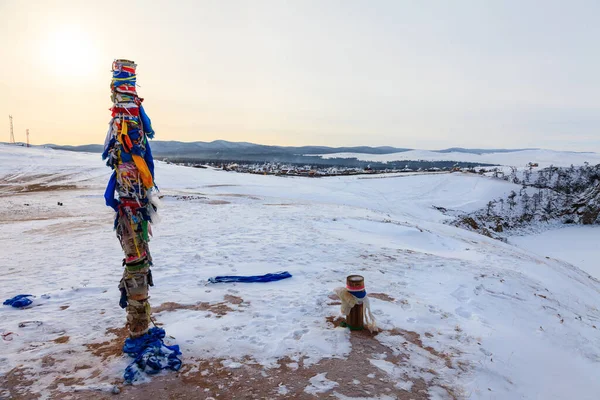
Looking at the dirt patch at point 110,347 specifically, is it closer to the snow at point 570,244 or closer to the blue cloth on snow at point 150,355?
the blue cloth on snow at point 150,355

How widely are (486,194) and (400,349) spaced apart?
152 ft

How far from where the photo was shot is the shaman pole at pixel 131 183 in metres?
4.93

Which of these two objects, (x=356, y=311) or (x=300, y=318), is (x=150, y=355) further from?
(x=356, y=311)

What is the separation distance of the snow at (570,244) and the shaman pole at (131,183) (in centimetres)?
2865

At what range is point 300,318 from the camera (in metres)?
6.79

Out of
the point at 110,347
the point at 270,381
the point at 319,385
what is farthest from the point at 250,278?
the point at 319,385

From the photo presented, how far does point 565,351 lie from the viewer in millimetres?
6938

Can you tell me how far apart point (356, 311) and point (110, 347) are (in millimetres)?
3928

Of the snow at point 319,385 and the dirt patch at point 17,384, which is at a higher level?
the dirt patch at point 17,384

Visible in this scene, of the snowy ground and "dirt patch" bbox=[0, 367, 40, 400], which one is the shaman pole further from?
"dirt patch" bbox=[0, 367, 40, 400]

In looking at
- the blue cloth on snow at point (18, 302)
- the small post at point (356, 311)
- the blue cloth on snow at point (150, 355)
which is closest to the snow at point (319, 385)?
the small post at point (356, 311)

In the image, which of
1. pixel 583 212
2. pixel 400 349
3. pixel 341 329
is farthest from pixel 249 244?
pixel 583 212

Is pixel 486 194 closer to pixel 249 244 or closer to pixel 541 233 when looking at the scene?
pixel 541 233

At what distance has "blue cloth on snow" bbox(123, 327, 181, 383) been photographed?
15.5ft
